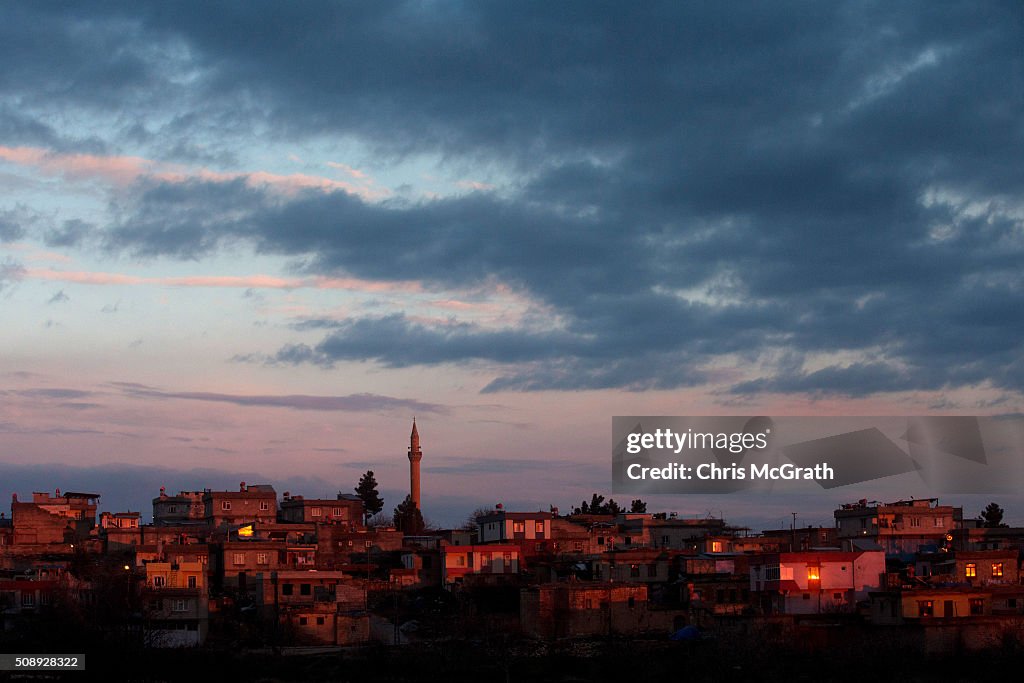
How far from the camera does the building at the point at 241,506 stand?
274 ft

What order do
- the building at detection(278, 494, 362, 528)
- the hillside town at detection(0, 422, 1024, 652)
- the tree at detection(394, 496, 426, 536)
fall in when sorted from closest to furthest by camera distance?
the hillside town at detection(0, 422, 1024, 652) → the building at detection(278, 494, 362, 528) → the tree at detection(394, 496, 426, 536)

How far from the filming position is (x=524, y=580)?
223ft

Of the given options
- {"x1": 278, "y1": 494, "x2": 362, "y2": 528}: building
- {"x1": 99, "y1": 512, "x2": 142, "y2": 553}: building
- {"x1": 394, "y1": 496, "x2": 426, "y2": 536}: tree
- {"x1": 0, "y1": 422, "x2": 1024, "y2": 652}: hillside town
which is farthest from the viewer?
{"x1": 394, "y1": 496, "x2": 426, "y2": 536}: tree

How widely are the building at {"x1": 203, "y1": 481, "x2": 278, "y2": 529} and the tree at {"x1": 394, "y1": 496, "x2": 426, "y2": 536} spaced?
1553 centimetres

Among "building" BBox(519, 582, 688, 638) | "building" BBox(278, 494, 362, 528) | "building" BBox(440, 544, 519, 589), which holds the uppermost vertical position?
"building" BBox(278, 494, 362, 528)

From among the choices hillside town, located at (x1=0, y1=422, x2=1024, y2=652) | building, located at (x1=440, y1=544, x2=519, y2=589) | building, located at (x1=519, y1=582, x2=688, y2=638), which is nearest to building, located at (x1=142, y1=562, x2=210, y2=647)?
hillside town, located at (x1=0, y1=422, x2=1024, y2=652)

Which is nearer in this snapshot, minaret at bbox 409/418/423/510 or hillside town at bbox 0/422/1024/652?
hillside town at bbox 0/422/1024/652

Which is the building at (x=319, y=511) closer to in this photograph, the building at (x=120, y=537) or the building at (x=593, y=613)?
the building at (x=120, y=537)

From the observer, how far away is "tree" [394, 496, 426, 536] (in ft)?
333

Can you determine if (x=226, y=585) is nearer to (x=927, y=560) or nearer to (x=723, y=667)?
(x=723, y=667)


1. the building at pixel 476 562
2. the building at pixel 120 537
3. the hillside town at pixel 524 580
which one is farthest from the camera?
the building at pixel 120 537

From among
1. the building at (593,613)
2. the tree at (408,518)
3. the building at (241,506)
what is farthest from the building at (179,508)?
→ the building at (593,613)

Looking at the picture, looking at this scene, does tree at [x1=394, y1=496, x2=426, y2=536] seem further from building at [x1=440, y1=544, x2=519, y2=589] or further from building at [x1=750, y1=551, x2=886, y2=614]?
building at [x1=750, y1=551, x2=886, y2=614]

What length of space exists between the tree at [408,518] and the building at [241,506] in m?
15.5
